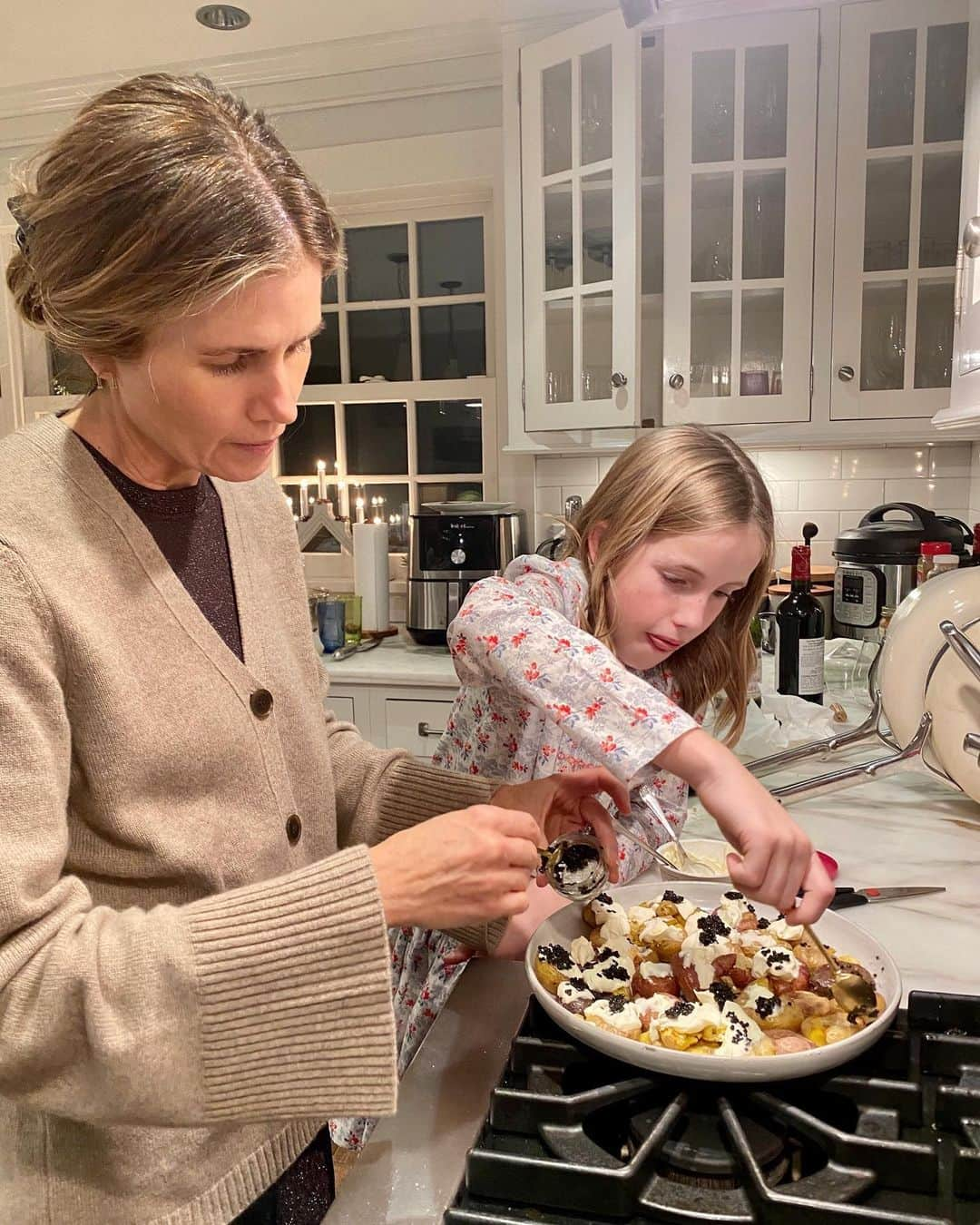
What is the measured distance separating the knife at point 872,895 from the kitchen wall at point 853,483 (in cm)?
194

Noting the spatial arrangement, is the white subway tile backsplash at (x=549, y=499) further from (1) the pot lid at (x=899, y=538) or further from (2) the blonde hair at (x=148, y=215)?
(2) the blonde hair at (x=148, y=215)

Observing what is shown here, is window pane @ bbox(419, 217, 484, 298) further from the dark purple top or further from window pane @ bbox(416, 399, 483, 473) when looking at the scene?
the dark purple top

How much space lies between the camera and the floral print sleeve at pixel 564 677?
2.80 ft

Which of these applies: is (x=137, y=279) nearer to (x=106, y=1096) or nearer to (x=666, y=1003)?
(x=106, y=1096)

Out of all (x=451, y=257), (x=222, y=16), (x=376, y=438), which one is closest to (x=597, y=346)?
(x=451, y=257)

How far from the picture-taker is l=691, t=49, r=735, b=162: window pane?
257cm

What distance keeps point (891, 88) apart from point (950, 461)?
3.44 feet

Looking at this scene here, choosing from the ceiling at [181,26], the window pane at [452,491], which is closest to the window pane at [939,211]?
the ceiling at [181,26]

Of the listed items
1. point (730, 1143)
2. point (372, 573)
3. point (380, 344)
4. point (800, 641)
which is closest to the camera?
point (730, 1143)

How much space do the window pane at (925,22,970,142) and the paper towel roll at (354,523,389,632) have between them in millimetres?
1933

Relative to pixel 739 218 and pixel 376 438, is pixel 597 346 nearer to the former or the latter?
pixel 739 218

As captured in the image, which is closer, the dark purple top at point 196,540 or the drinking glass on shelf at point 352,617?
the dark purple top at point 196,540

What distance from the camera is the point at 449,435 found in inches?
133

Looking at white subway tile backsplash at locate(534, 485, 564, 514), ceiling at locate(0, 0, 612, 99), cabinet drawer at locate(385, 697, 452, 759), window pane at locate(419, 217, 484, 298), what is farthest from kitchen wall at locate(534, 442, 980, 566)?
ceiling at locate(0, 0, 612, 99)
